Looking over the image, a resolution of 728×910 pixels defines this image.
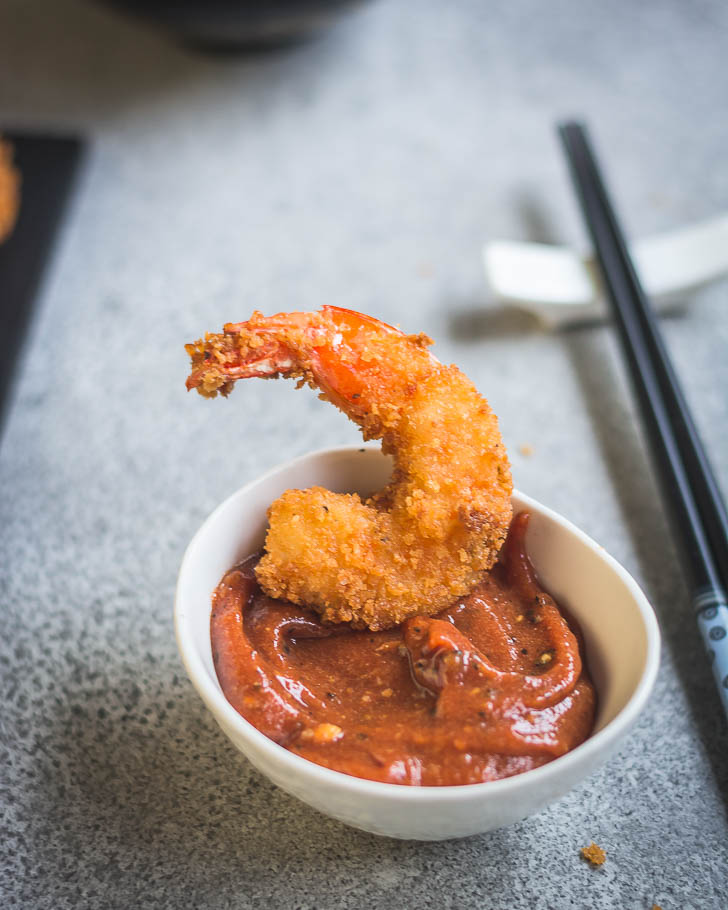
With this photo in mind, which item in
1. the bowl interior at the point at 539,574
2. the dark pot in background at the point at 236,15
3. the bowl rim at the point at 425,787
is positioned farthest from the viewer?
the dark pot in background at the point at 236,15

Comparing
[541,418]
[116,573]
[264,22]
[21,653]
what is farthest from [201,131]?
[21,653]

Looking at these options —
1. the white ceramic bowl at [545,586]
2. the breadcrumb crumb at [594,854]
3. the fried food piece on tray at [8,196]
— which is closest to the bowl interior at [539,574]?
the white ceramic bowl at [545,586]

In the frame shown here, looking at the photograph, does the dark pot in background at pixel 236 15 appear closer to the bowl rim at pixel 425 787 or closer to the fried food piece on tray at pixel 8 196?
the fried food piece on tray at pixel 8 196

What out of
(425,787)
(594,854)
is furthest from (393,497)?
(594,854)

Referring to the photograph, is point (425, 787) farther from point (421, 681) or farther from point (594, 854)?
point (594, 854)

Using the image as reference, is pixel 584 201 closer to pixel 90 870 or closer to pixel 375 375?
pixel 375 375

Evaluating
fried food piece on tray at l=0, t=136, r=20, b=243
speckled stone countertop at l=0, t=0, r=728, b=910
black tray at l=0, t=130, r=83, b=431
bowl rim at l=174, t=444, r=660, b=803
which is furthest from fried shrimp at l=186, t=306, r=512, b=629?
fried food piece on tray at l=0, t=136, r=20, b=243
